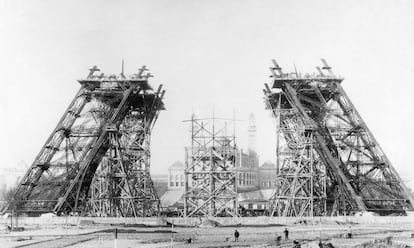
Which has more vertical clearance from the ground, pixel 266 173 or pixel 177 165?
pixel 177 165

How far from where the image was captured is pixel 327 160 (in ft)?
160

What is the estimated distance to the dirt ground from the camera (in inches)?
1126

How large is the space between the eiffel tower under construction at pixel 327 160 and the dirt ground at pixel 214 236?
580 cm

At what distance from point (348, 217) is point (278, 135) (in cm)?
1200

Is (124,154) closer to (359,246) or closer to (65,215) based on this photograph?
(65,215)

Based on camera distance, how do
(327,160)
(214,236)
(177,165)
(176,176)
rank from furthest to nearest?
(177,165)
(176,176)
(327,160)
(214,236)

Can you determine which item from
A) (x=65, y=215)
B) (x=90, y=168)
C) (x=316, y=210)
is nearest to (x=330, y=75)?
(x=316, y=210)

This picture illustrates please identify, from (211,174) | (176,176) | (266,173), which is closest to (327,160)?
(211,174)

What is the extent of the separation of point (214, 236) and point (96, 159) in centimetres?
1978

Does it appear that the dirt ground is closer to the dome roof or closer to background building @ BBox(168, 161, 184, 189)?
background building @ BBox(168, 161, 184, 189)

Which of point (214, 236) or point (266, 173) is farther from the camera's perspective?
point (266, 173)

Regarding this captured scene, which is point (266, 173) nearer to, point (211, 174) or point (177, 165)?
point (177, 165)

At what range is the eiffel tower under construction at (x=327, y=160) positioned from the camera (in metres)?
46.8

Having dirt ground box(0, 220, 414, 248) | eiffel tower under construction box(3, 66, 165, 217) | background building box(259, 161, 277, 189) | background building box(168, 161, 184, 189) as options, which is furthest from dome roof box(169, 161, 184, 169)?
dirt ground box(0, 220, 414, 248)
